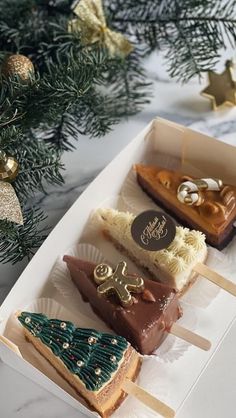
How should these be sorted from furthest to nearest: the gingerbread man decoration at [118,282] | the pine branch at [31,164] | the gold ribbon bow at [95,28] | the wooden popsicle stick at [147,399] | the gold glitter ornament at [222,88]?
the gold glitter ornament at [222,88]
the gold ribbon bow at [95,28]
the pine branch at [31,164]
the gingerbread man decoration at [118,282]
the wooden popsicle stick at [147,399]

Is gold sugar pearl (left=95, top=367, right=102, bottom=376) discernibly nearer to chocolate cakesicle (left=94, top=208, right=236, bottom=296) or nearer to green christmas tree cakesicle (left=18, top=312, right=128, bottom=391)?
green christmas tree cakesicle (left=18, top=312, right=128, bottom=391)

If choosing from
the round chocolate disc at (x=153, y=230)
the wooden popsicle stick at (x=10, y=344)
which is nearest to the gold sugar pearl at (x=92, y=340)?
the wooden popsicle stick at (x=10, y=344)

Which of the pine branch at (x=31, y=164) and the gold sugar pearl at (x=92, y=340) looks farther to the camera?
the pine branch at (x=31, y=164)

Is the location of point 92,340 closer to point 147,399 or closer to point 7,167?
point 147,399

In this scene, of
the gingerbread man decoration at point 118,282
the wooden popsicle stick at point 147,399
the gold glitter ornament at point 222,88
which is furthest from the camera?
the gold glitter ornament at point 222,88

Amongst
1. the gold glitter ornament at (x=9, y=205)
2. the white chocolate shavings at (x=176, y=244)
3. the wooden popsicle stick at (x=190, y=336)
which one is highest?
the gold glitter ornament at (x=9, y=205)

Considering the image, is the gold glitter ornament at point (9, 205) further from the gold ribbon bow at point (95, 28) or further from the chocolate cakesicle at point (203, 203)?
the gold ribbon bow at point (95, 28)

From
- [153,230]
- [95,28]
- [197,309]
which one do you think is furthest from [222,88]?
[197,309]
